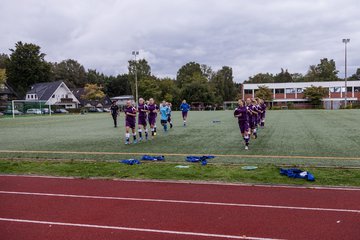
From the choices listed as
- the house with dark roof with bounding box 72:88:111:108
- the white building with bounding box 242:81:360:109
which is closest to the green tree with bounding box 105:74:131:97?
the house with dark roof with bounding box 72:88:111:108

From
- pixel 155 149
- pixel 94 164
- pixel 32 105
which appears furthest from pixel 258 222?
pixel 32 105

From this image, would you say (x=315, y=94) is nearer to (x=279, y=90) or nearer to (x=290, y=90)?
(x=290, y=90)

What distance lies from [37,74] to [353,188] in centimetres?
9133

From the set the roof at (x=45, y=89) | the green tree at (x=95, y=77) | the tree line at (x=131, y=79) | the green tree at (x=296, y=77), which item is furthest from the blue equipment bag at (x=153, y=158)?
the green tree at (x=296, y=77)

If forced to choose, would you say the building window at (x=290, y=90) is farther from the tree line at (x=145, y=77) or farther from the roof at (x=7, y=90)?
the roof at (x=7, y=90)

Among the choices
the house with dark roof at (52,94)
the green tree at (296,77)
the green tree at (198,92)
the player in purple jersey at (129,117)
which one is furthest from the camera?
the green tree at (296,77)

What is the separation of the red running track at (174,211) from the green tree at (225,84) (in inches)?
3569

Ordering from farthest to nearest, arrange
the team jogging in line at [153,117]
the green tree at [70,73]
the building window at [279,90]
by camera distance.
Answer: the green tree at [70,73] → the building window at [279,90] → the team jogging in line at [153,117]

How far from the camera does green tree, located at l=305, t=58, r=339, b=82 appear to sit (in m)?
104

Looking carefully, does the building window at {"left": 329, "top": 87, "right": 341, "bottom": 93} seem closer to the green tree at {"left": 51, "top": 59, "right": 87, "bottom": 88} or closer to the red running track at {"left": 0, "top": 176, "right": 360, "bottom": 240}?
the green tree at {"left": 51, "top": 59, "right": 87, "bottom": 88}

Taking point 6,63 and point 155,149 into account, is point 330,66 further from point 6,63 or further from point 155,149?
point 155,149

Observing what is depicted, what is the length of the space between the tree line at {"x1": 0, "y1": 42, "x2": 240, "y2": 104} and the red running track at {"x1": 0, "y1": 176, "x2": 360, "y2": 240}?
67788 mm

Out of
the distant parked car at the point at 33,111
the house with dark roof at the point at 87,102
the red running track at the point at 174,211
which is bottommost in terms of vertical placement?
the red running track at the point at 174,211

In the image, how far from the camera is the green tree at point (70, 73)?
109 m
